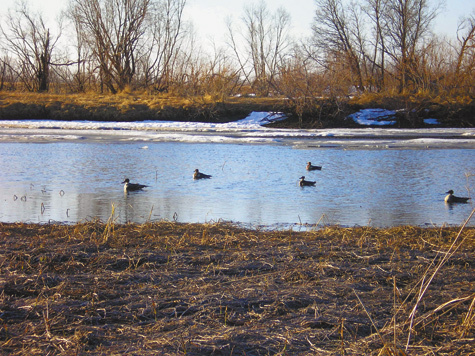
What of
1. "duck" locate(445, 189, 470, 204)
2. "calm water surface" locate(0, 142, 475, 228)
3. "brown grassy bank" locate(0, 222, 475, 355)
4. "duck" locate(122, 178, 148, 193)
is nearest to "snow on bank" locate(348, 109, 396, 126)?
"calm water surface" locate(0, 142, 475, 228)

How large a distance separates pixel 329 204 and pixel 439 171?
500 cm

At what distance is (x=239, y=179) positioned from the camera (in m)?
11.1

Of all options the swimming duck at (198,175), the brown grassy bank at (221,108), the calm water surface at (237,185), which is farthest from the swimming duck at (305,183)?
the brown grassy bank at (221,108)

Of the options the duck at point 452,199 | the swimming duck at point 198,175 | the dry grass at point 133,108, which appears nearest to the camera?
the duck at point 452,199

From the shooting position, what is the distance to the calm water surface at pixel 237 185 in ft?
25.0

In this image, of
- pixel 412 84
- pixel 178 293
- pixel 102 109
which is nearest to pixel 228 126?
pixel 102 109

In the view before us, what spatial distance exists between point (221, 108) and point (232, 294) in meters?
Result: 25.5

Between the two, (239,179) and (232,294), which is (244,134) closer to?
(239,179)

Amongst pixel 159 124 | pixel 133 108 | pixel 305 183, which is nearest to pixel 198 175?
pixel 305 183

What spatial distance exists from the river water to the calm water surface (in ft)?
0.07

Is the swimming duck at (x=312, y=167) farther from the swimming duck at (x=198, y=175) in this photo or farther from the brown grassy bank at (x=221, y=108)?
the brown grassy bank at (x=221, y=108)

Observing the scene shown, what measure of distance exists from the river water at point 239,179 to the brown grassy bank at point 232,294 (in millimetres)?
1511

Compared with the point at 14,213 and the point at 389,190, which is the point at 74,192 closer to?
the point at 14,213

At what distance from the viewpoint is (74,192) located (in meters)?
9.38
